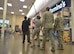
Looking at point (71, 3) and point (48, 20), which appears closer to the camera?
point (48, 20)

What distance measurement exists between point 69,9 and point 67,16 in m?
0.44

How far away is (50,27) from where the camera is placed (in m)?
5.07

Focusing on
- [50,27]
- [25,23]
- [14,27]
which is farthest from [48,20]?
[14,27]

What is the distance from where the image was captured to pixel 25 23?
8.05 m

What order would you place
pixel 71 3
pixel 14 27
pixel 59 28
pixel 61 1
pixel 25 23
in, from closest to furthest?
pixel 59 28 → pixel 25 23 → pixel 71 3 → pixel 61 1 → pixel 14 27

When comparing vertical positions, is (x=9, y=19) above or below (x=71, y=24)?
above

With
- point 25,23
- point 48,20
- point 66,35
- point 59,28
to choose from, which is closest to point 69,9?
point 66,35

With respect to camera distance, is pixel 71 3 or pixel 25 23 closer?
pixel 25 23

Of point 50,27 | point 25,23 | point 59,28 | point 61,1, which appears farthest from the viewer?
point 61,1

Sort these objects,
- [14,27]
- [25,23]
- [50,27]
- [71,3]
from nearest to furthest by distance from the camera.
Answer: [50,27]
[25,23]
[71,3]
[14,27]

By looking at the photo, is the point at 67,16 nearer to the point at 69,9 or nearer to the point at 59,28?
the point at 69,9

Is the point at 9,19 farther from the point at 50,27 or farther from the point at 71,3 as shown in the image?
the point at 50,27

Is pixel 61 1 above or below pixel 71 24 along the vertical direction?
above

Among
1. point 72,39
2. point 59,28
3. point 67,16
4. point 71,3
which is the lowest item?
point 72,39
